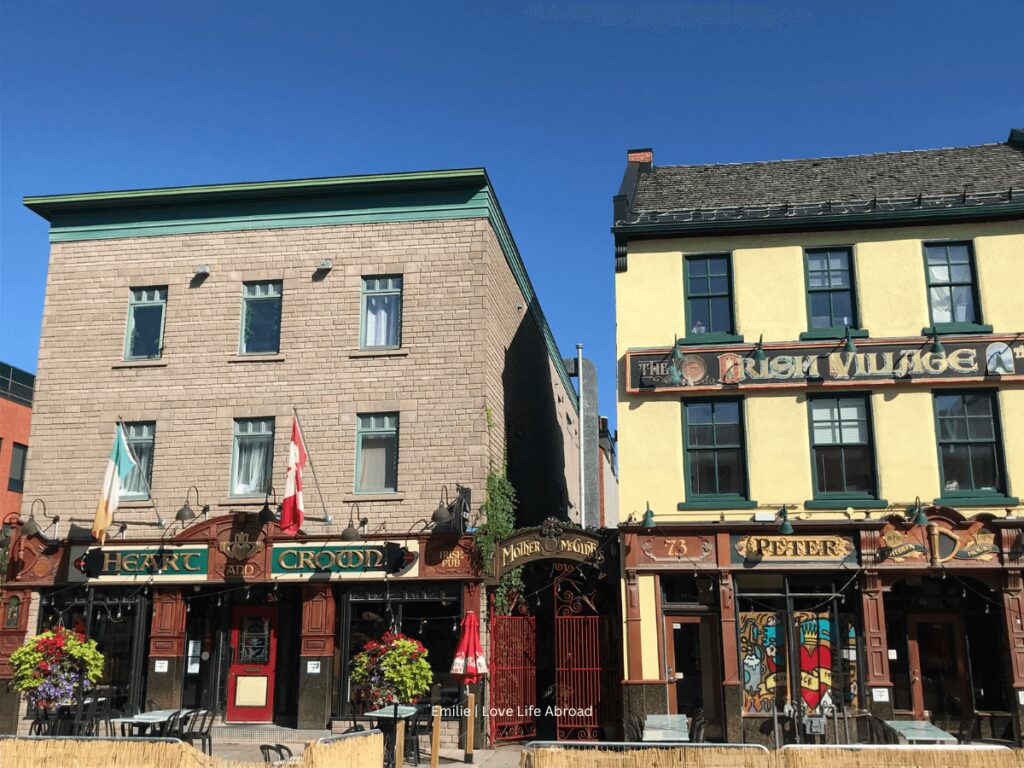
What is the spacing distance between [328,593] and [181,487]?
12.9 ft

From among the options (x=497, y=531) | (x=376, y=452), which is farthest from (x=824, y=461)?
(x=376, y=452)

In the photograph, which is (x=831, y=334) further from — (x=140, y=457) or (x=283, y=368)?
(x=140, y=457)

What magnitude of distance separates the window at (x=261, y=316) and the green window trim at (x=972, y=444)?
13.4 metres

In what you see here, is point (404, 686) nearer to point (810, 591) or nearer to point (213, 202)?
point (810, 591)

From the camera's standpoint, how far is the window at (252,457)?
2027 cm

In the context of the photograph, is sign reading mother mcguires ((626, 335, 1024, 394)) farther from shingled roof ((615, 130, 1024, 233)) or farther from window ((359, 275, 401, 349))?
window ((359, 275, 401, 349))

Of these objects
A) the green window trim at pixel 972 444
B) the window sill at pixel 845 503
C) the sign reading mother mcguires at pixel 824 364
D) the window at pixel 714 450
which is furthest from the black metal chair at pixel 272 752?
the green window trim at pixel 972 444

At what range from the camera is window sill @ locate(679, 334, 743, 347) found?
63.1 feet

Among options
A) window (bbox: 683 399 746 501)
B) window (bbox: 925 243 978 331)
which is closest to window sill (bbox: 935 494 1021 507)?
window (bbox: 925 243 978 331)

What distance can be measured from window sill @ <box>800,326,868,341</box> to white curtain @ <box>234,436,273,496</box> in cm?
1100

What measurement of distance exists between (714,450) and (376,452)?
22.1 ft

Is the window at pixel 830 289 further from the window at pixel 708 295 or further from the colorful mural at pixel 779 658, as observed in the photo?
the colorful mural at pixel 779 658

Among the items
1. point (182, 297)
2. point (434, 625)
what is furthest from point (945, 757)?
point (182, 297)

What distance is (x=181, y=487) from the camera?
20.3 m
